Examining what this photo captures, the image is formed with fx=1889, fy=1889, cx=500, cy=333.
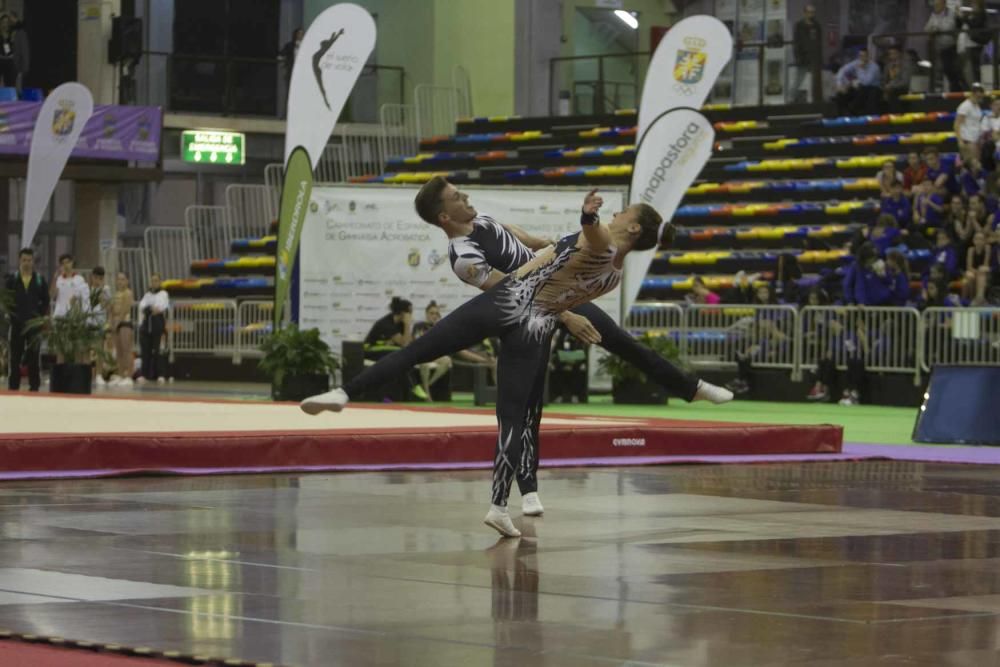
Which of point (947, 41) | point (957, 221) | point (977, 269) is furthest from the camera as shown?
point (947, 41)

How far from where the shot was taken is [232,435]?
12211 millimetres

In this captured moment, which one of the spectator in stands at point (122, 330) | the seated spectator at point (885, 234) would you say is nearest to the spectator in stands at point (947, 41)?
the seated spectator at point (885, 234)

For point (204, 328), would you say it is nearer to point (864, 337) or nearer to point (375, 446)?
point (864, 337)

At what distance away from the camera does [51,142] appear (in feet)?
74.3

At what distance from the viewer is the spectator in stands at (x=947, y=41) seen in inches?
1120

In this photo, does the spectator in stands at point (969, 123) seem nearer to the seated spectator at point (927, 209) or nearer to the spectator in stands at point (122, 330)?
the seated spectator at point (927, 209)

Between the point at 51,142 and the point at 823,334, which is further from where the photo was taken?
the point at 823,334

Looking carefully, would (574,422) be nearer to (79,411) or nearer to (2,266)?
(79,411)

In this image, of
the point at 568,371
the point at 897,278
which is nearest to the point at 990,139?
the point at 897,278

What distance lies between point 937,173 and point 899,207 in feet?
2.18

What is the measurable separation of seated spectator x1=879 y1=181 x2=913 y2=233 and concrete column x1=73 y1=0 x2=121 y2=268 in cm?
1497

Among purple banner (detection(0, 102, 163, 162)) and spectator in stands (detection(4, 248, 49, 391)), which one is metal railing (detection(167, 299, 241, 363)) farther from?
spectator in stands (detection(4, 248, 49, 391))

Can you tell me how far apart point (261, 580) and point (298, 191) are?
46.3 feet

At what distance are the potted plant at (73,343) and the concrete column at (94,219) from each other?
1310 centimetres
